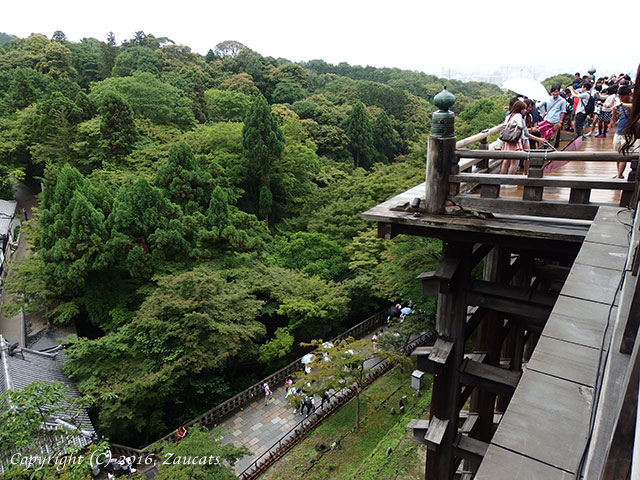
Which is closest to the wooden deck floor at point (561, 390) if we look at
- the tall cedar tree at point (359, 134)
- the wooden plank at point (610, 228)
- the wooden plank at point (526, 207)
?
the wooden plank at point (610, 228)

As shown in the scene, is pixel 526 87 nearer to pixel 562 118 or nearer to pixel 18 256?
pixel 562 118

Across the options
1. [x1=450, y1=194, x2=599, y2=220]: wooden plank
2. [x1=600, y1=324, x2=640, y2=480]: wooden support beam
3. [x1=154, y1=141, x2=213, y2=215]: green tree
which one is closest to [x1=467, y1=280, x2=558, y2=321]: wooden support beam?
[x1=450, y1=194, x2=599, y2=220]: wooden plank

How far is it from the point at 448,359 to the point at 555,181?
7.38 ft

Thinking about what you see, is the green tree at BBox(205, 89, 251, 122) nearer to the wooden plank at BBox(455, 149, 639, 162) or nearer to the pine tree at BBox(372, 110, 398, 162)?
the pine tree at BBox(372, 110, 398, 162)

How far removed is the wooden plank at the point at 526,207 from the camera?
12.8 feet

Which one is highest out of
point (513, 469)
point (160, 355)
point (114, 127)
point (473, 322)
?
point (114, 127)

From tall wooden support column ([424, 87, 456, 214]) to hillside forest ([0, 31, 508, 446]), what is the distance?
1068 centimetres

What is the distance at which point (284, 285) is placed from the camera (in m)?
17.7

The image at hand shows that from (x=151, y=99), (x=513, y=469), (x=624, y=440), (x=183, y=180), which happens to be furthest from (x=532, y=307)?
(x=151, y=99)

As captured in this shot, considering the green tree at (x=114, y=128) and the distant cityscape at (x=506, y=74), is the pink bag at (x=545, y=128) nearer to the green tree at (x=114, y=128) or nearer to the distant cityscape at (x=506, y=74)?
the distant cityscape at (x=506, y=74)

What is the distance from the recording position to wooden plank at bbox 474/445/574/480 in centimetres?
132

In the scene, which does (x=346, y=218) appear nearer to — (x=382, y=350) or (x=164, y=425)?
(x=382, y=350)

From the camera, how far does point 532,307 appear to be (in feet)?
15.1

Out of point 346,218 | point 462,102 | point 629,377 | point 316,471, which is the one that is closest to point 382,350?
point 316,471
